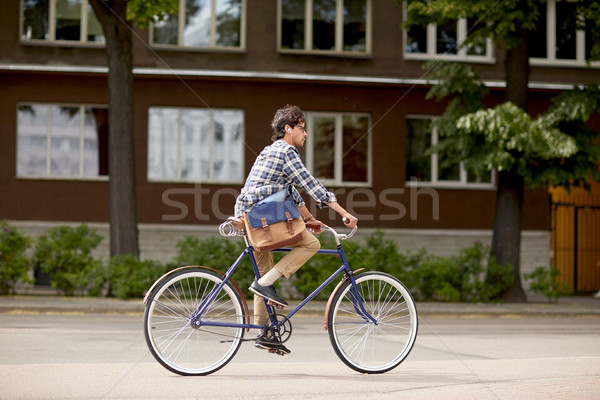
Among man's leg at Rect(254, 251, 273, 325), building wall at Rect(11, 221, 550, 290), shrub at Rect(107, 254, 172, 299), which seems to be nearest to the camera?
man's leg at Rect(254, 251, 273, 325)

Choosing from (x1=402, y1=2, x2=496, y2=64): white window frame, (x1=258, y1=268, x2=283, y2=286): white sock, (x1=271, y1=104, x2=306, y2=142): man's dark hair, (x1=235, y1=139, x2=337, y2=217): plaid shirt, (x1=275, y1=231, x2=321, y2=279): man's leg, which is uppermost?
(x1=402, y1=2, x2=496, y2=64): white window frame

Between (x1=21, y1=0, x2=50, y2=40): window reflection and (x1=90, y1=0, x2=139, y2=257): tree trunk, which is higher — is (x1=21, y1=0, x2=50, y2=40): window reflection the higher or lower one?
the higher one

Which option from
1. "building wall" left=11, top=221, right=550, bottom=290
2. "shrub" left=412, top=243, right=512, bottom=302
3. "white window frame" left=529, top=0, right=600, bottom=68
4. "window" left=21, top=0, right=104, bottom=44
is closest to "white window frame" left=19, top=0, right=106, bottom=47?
"window" left=21, top=0, right=104, bottom=44

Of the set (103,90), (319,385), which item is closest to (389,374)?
(319,385)

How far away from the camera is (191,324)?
19.8ft

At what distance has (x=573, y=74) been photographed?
21766 millimetres

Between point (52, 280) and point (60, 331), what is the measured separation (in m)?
4.76

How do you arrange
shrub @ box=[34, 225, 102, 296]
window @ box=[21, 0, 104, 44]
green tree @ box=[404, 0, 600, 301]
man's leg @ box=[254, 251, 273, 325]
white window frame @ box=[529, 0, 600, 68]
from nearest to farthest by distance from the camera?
man's leg @ box=[254, 251, 273, 325] → shrub @ box=[34, 225, 102, 296] → green tree @ box=[404, 0, 600, 301] → window @ box=[21, 0, 104, 44] → white window frame @ box=[529, 0, 600, 68]

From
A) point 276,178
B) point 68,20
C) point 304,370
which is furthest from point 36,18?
point 304,370

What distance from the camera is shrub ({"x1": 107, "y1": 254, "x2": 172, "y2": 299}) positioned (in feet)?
44.7

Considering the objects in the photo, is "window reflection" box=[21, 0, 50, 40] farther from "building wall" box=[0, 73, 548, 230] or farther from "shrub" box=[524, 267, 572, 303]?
"shrub" box=[524, 267, 572, 303]

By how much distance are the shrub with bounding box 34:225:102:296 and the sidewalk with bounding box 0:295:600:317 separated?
0.30 m

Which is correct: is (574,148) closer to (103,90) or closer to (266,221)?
(266,221)

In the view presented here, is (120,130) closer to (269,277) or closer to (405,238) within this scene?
(405,238)
